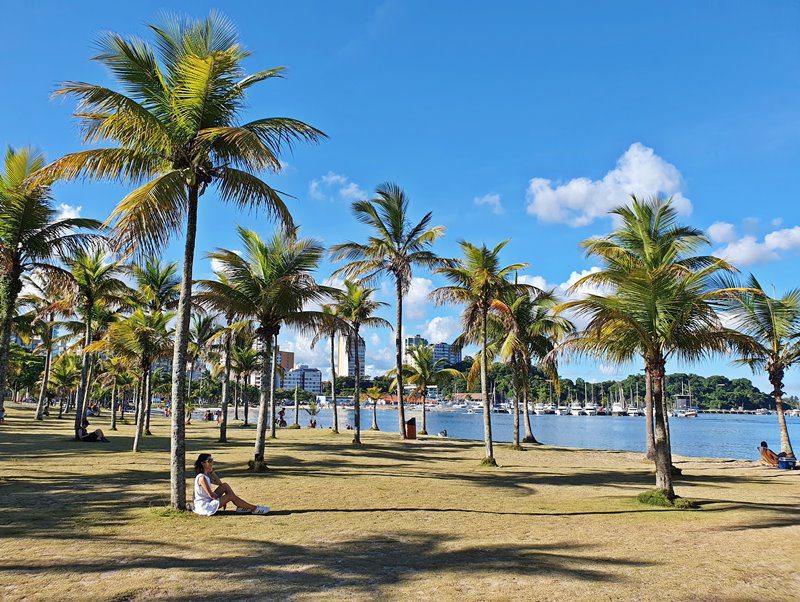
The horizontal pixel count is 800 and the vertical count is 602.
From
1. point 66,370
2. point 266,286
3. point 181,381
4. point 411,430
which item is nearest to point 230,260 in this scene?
point 266,286

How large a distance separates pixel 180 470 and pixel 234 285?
7.56m

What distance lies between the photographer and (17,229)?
13.2 m

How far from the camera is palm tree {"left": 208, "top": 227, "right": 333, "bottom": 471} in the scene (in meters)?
15.4

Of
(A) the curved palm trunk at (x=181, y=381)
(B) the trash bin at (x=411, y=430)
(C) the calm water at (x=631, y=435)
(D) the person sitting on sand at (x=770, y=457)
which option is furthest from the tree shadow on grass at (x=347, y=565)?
(C) the calm water at (x=631, y=435)

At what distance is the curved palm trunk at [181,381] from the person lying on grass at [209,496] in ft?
0.88

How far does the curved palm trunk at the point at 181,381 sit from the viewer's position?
942 cm

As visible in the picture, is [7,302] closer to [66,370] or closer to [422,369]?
[422,369]

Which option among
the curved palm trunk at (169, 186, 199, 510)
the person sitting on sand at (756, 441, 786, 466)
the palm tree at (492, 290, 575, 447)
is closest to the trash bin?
the palm tree at (492, 290, 575, 447)

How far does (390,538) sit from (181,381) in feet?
14.8

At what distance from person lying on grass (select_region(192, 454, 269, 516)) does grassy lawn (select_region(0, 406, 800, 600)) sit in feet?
0.87

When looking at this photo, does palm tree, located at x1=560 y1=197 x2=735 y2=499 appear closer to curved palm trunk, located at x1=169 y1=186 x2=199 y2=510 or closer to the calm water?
curved palm trunk, located at x1=169 y1=186 x2=199 y2=510

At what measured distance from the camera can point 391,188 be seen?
26.6 m

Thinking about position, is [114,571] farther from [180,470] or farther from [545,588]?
[545,588]

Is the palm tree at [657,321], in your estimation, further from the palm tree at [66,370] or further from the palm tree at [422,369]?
the palm tree at [66,370]
